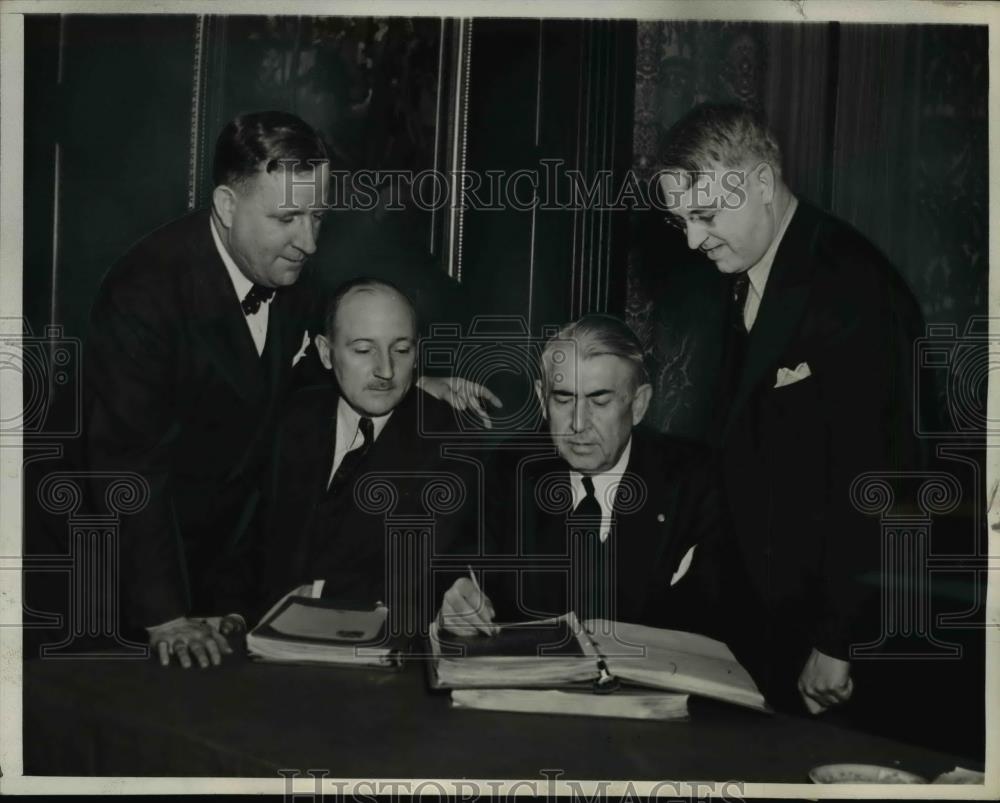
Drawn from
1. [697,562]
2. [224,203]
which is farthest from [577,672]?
[224,203]

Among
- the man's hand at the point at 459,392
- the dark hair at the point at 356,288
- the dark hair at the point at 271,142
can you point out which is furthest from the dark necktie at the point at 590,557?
the dark hair at the point at 271,142

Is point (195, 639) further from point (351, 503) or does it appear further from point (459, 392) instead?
point (459, 392)

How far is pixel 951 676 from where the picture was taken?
3258 millimetres

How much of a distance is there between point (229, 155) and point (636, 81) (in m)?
1.20

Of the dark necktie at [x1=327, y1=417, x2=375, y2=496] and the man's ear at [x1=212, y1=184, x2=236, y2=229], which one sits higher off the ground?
the man's ear at [x1=212, y1=184, x2=236, y2=229]

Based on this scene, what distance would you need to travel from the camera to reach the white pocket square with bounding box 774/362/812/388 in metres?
3.20

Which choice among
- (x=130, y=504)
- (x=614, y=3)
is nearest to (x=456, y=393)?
(x=130, y=504)

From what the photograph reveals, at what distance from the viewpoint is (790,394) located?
321 cm

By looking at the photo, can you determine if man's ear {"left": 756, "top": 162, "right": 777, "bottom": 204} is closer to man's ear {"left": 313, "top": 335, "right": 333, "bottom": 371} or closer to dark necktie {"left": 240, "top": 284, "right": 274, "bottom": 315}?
man's ear {"left": 313, "top": 335, "right": 333, "bottom": 371}

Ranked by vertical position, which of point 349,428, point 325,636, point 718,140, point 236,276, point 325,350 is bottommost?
point 325,636

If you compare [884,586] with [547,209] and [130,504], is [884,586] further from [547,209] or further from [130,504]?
[130,504]

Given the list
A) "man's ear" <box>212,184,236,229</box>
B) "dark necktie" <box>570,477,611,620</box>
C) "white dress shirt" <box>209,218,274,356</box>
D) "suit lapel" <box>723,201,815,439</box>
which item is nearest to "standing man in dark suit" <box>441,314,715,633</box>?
"dark necktie" <box>570,477,611,620</box>

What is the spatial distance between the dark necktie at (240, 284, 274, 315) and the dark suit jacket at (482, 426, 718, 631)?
33.0 inches

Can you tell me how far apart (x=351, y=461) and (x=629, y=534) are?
33.1 inches
